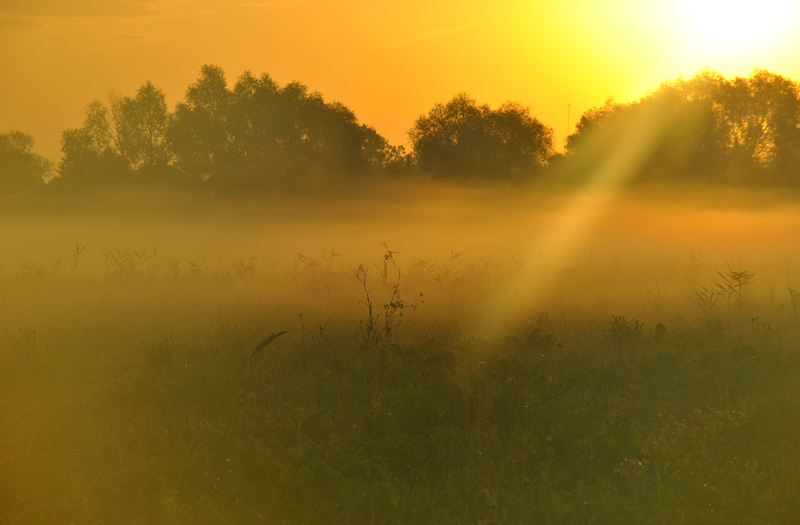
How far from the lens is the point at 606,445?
4.33 metres

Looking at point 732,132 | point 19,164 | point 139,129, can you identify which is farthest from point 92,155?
point 732,132

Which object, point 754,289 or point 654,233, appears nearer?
point 754,289

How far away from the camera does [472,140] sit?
34.2m

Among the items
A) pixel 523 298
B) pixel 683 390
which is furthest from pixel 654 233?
pixel 683 390

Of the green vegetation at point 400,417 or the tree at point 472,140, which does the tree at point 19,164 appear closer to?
the tree at point 472,140

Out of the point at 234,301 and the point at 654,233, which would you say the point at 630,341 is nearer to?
the point at 234,301

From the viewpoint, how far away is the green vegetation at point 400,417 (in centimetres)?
379

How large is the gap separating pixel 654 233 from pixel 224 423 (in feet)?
70.6

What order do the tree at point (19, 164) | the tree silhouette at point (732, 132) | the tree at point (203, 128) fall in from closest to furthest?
1. the tree silhouette at point (732, 132)
2. the tree at point (203, 128)
3. the tree at point (19, 164)

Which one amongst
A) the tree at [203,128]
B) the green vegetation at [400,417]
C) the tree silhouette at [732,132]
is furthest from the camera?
the tree at [203,128]

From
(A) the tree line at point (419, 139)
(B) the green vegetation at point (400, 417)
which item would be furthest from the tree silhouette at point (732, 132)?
(B) the green vegetation at point (400, 417)

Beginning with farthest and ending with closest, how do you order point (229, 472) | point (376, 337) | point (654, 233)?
1. point (654, 233)
2. point (376, 337)
3. point (229, 472)

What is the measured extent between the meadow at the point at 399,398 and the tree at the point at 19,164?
150ft

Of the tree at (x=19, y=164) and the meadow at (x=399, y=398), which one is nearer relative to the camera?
the meadow at (x=399, y=398)
